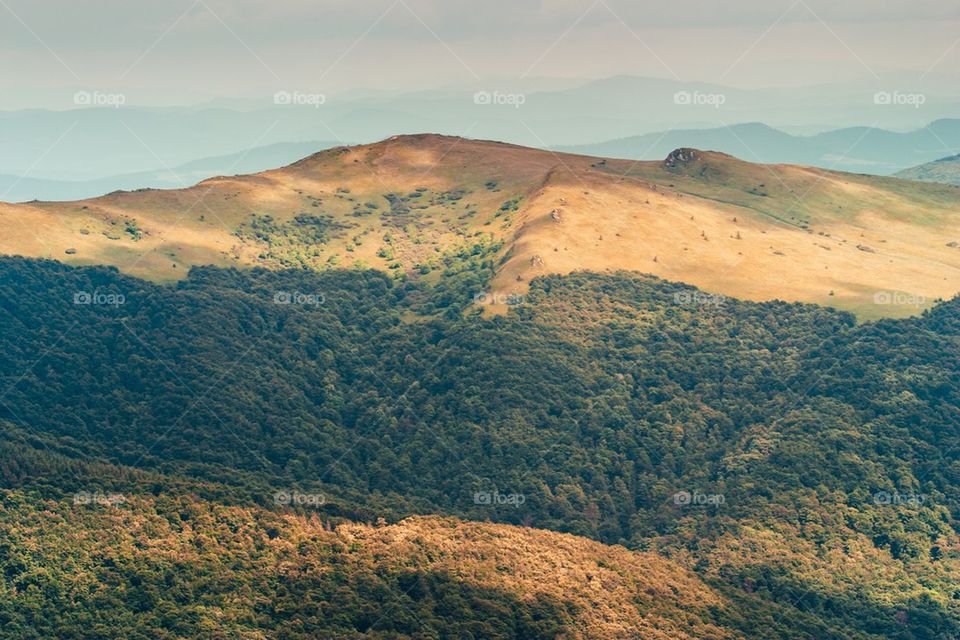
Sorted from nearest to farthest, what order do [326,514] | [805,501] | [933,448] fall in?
1. [326,514]
2. [805,501]
3. [933,448]

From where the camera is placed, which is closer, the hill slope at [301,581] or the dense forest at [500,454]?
the hill slope at [301,581]

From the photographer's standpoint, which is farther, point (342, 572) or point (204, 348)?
point (204, 348)

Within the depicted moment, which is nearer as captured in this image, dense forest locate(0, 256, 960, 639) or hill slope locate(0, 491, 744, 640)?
hill slope locate(0, 491, 744, 640)

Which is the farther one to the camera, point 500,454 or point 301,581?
point 500,454

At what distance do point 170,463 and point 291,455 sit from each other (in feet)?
73.2

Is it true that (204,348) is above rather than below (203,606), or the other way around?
above

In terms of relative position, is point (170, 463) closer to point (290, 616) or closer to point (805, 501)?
point (290, 616)

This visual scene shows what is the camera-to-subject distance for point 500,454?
171m

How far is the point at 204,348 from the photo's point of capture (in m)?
190

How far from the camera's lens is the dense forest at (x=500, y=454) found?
122 m

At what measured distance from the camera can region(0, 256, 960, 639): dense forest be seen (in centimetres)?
12219

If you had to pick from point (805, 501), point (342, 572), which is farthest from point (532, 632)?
point (805, 501)

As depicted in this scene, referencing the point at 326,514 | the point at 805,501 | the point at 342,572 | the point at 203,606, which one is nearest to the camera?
the point at 203,606

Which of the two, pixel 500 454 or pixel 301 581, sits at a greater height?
pixel 500 454
